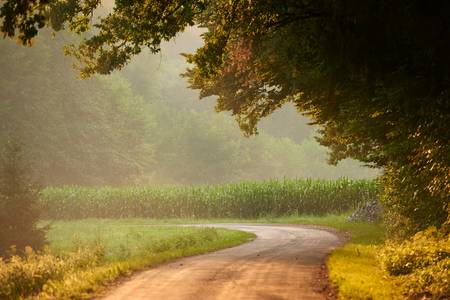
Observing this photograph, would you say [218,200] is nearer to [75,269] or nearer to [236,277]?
[75,269]

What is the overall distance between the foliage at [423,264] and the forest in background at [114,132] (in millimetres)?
37069

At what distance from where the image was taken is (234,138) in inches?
3647

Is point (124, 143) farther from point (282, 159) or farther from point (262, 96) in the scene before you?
point (262, 96)

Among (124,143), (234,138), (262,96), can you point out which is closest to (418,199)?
(262,96)

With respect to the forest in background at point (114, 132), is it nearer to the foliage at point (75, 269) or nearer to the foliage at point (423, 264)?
the foliage at point (75, 269)

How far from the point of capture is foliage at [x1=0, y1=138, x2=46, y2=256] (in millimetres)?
22500

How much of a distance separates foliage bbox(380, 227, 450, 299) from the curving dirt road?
175 centimetres

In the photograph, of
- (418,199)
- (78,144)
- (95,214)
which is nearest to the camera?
(418,199)

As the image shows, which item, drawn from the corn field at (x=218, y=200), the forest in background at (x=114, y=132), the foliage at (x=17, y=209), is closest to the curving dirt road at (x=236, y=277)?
the foliage at (x=17, y=209)

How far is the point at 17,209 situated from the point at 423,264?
1681cm

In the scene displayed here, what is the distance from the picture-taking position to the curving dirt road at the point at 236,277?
10156mm

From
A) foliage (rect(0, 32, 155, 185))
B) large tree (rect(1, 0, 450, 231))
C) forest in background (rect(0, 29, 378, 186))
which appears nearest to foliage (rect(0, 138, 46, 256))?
large tree (rect(1, 0, 450, 231))

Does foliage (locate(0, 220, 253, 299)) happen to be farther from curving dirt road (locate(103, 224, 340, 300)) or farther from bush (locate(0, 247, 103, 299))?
curving dirt road (locate(103, 224, 340, 300))

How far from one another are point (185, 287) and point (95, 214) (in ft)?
120
